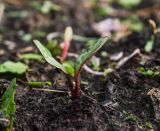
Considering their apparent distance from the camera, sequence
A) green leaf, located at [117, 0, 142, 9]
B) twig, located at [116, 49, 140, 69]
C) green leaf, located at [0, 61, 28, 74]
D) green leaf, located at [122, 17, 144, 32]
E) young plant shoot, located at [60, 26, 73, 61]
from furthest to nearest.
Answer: green leaf, located at [117, 0, 142, 9] < green leaf, located at [122, 17, 144, 32] < young plant shoot, located at [60, 26, 73, 61] < twig, located at [116, 49, 140, 69] < green leaf, located at [0, 61, 28, 74]

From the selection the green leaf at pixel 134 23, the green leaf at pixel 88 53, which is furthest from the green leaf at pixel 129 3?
the green leaf at pixel 88 53

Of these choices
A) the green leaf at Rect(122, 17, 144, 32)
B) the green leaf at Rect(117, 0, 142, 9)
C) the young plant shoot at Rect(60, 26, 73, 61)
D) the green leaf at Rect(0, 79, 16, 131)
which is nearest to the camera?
the green leaf at Rect(0, 79, 16, 131)

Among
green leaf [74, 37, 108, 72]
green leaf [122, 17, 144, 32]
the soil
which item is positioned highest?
green leaf [122, 17, 144, 32]

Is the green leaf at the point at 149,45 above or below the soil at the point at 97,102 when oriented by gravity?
above

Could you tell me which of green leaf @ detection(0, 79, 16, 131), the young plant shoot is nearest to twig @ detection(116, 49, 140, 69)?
the young plant shoot

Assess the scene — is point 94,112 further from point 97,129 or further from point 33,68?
point 33,68

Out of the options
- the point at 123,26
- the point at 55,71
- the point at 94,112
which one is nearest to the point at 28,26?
the point at 123,26

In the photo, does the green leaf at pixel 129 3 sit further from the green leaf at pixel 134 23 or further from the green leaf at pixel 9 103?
the green leaf at pixel 9 103

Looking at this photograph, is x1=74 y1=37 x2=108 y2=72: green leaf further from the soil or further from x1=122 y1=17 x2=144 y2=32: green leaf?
x1=122 y1=17 x2=144 y2=32: green leaf
